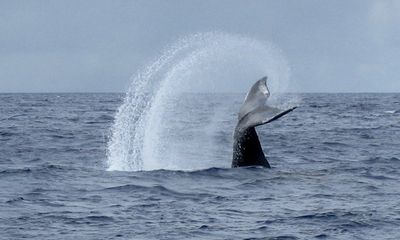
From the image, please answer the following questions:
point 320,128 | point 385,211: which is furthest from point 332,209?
point 320,128

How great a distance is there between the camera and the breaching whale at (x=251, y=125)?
14.6 m

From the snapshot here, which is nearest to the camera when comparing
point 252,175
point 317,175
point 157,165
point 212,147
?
point 252,175

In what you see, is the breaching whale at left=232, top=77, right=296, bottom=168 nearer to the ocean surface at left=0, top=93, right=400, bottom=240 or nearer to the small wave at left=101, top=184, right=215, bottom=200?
the ocean surface at left=0, top=93, right=400, bottom=240

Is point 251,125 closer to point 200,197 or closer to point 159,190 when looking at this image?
point 200,197

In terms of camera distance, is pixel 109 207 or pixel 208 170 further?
pixel 208 170

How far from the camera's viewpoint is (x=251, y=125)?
1455cm

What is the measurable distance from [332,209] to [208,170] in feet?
15.2

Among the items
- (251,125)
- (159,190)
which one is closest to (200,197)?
(159,190)

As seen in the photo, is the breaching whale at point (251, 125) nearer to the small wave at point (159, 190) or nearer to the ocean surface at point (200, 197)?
the ocean surface at point (200, 197)

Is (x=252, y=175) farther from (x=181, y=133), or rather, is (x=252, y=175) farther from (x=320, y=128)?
(x=320, y=128)

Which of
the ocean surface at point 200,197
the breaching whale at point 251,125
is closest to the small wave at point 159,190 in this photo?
the ocean surface at point 200,197

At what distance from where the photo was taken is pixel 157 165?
724 inches

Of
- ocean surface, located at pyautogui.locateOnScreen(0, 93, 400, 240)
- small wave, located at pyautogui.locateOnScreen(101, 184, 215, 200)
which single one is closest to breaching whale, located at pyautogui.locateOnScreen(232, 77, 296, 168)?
ocean surface, located at pyautogui.locateOnScreen(0, 93, 400, 240)

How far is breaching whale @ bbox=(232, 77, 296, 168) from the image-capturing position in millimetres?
14594
